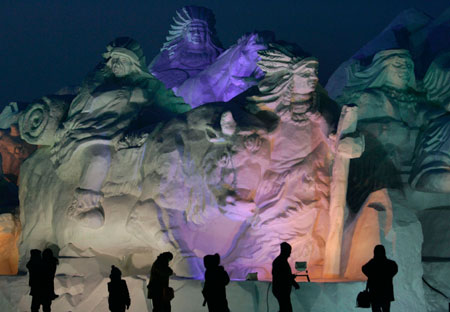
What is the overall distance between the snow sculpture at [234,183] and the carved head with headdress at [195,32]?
475cm

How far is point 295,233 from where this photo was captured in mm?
7438

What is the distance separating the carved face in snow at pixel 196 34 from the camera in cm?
1255

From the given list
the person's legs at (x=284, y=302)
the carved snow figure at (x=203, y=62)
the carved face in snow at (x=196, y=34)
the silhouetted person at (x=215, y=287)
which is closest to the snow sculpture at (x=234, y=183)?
the person's legs at (x=284, y=302)

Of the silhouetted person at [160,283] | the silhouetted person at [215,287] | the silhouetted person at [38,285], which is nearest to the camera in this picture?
the silhouetted person at [215,287]

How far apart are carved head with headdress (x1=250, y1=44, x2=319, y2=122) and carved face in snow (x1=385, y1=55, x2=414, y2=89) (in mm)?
2192

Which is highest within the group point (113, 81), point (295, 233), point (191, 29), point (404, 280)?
point (191, 29)

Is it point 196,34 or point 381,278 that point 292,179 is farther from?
point 196,34

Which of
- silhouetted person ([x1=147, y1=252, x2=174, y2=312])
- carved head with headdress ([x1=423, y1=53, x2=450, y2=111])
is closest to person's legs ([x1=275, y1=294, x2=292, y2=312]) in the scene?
silhouetted person ([x1=147, y1=252, x2=174, y2=312])

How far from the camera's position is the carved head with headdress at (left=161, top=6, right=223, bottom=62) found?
41.2 ft

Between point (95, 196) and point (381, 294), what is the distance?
183 inches

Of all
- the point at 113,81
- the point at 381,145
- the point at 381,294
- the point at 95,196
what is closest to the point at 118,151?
the point at 95,196

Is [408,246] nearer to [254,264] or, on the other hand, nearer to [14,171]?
[254,264]

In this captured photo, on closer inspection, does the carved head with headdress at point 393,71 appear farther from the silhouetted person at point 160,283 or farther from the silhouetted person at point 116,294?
the silhouetted person at point 116,294

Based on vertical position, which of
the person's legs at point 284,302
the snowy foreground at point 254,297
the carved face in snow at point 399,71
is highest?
the carved face in snow at point 399,71
